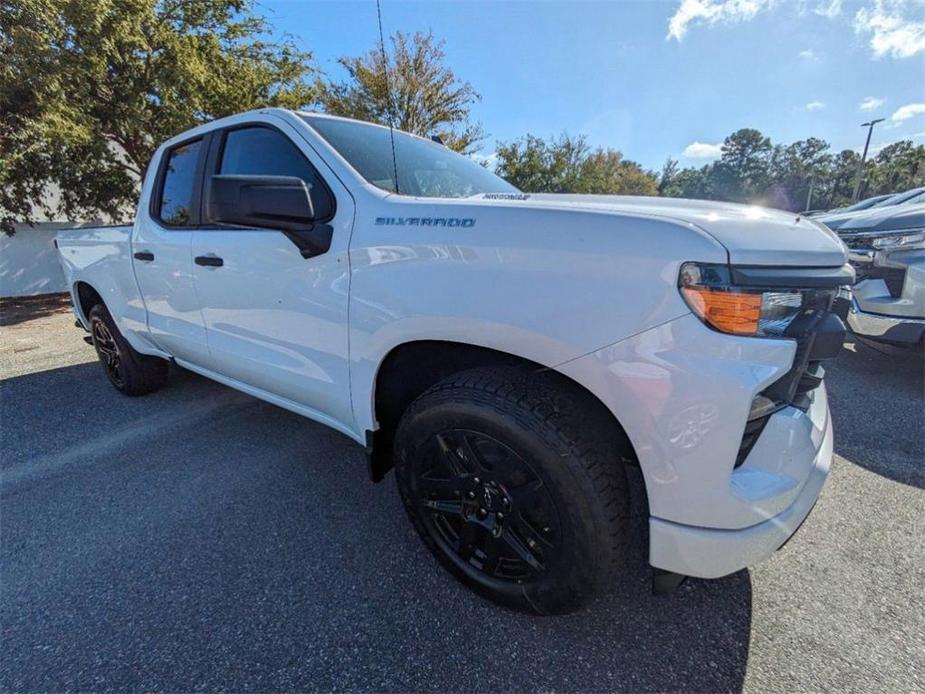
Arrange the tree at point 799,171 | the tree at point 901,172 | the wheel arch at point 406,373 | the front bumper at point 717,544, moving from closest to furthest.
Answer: the front bumper at point 717,544, the wheel arch at point 406,373, the tree at point 901,172, the tree at point 799,171

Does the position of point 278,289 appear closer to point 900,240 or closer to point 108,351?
point 108,351

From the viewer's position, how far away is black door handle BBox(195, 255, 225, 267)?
2334 mm

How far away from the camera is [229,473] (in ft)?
8.77

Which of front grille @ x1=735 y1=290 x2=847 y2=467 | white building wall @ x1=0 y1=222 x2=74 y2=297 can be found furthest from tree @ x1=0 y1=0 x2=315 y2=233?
front grille @ x1=735 y1=290 x2=847 y2=467

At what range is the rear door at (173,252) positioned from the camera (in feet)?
8.72

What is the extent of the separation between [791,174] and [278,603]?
87603 millimetres

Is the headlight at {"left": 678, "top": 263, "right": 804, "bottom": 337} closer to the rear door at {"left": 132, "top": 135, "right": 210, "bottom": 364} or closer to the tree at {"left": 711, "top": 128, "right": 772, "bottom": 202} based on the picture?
the rear door at {"left": 132, "top": 135, "right": 210, "bottom": 364}

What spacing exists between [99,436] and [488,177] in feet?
10.8

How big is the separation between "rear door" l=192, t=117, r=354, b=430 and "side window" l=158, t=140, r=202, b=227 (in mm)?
231

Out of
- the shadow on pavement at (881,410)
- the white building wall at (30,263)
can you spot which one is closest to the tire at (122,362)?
the shadow on pavement at (881,410)

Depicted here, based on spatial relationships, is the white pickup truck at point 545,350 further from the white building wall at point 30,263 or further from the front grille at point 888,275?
the white building wall at point 30,263

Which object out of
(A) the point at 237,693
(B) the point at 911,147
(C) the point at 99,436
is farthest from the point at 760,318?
(B) the point at 911,147

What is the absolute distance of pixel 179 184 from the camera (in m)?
2.88

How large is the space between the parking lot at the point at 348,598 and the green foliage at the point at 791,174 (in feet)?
168
